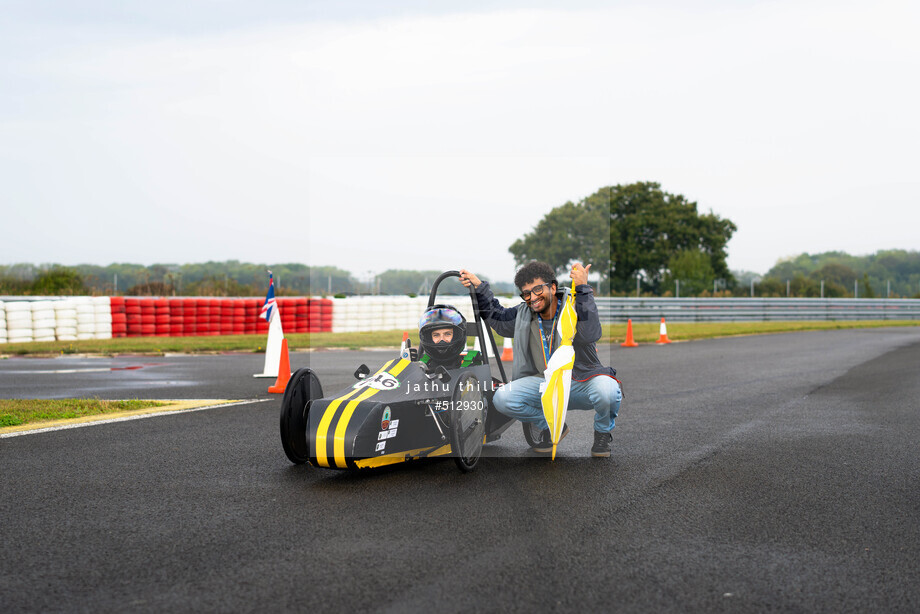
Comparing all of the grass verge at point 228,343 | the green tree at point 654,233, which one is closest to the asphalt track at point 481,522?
the grass verge at point 228,343

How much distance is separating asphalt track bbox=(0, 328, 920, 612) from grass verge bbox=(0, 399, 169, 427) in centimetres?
89

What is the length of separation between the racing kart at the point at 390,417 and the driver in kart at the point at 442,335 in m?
0.09

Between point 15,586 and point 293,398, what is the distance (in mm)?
2366

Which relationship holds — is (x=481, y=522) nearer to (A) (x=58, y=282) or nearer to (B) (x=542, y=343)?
(B) (x=542, y=343)

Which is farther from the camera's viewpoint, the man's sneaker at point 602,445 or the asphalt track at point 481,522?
the man's sneaker at point 602,445

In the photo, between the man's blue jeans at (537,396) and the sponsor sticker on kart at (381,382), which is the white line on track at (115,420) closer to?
the sponsor sticker on kart at (381,382)

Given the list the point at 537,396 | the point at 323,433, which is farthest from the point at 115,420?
the point at 537,396

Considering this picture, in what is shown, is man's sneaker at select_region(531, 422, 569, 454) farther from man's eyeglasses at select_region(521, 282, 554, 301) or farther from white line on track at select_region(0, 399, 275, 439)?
white line on track at select_region(0, 399, 275, 439)

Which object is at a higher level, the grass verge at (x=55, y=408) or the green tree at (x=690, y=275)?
the green tree at (x=690, y=275)

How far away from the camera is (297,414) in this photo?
5.77 m

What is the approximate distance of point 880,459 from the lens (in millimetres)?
6383

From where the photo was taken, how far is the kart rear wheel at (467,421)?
18.2 feet

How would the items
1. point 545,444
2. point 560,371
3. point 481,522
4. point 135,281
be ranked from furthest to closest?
point 135,281 < point 545,444 < point 560,371 < point 481,522

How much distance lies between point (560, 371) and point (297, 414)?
Answer: 1.88m
